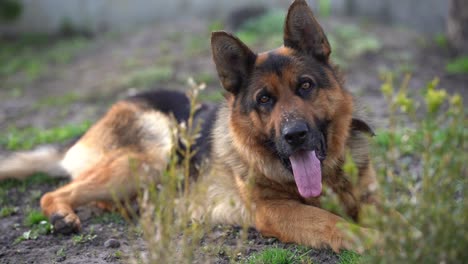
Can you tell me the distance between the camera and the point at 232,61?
4.85m

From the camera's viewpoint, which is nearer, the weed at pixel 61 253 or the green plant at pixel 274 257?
the green plant at pixel 274 257

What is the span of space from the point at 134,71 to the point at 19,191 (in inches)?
193

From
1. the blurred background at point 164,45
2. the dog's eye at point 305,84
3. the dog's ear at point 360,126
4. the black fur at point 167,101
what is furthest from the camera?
the blurred background at point 164,45

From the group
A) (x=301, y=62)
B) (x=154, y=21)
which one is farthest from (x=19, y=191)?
(x=154, y=21)

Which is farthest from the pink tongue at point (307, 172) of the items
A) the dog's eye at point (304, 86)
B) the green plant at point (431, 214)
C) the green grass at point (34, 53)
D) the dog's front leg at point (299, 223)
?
the green grass at point (34, 53)

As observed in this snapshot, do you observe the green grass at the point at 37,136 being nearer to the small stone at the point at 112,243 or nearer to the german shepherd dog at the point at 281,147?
the german shepherd dog at the point at 281,147

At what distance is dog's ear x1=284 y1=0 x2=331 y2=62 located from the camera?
4.76 metres

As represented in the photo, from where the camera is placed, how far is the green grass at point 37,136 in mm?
7789

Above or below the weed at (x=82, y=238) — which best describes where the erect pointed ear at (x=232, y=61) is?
above

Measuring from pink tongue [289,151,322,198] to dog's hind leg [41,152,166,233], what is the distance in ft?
4.96

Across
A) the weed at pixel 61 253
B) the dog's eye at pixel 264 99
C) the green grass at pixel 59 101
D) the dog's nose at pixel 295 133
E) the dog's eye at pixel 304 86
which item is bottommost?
the green grass at pixel 59 101

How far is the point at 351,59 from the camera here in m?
10.3

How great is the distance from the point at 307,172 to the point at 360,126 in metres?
0.78

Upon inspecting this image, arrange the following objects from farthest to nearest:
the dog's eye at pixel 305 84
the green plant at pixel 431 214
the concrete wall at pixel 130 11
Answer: the concrete wall at pixel 130 11 < the dog's eye at pixel 305 84 < the green plant at pixel 431 214
